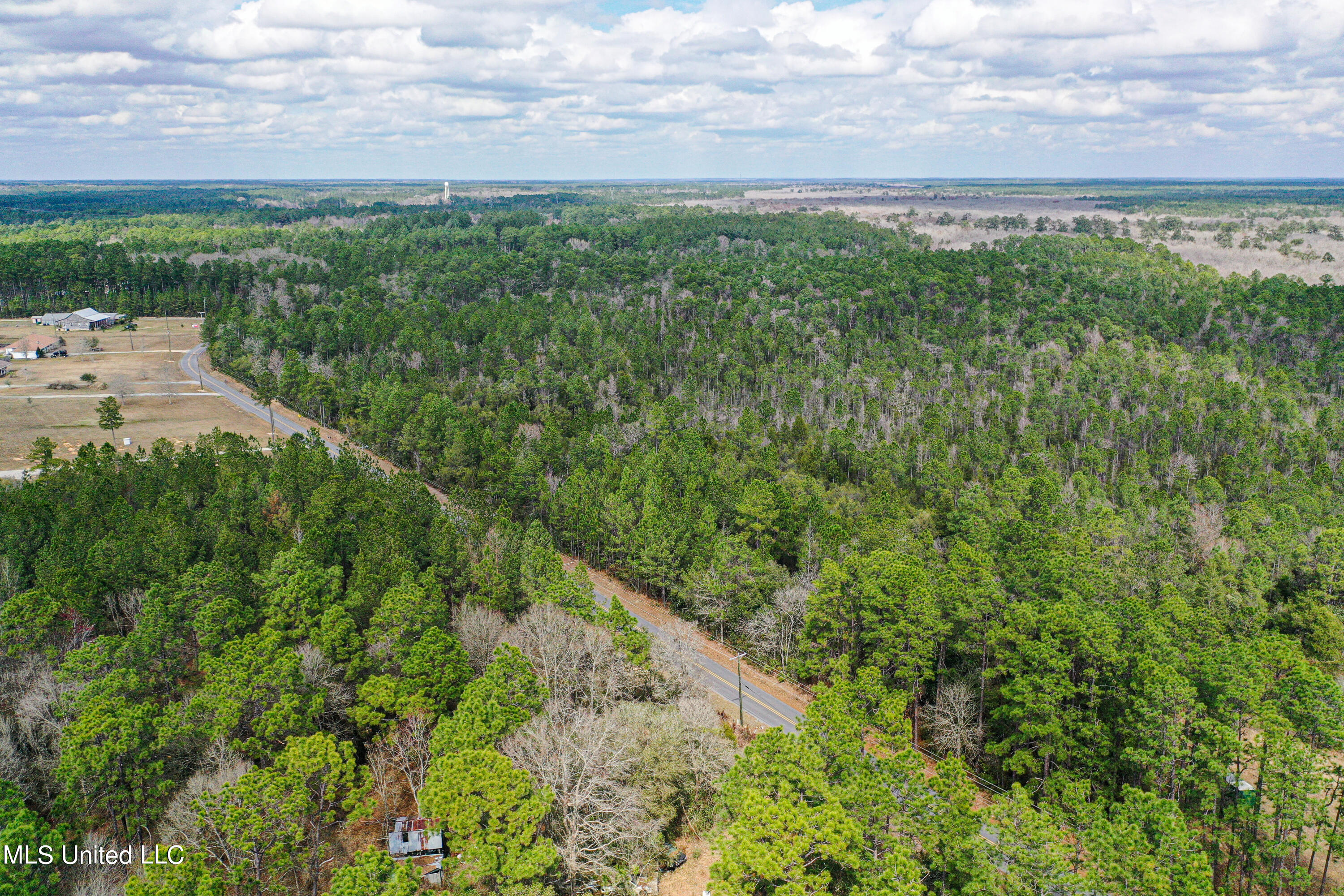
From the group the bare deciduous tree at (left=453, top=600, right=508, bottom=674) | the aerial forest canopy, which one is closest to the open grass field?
the aerial forest canopy

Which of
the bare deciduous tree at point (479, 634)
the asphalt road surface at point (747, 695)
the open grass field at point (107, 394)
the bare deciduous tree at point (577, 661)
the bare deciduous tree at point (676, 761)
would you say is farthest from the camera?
the open grass field at point (107, 394)

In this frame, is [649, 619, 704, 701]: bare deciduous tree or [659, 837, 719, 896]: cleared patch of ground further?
[649, 619, 704, 701]: bare deciduous tree

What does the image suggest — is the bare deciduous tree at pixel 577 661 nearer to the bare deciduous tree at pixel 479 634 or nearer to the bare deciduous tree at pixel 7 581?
the bare deciduous tree at pixel 479 634

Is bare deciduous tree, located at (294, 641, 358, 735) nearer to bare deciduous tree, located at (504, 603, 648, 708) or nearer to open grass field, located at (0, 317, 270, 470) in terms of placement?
bare deciduous tree, located at (504, 603, 648, 708)

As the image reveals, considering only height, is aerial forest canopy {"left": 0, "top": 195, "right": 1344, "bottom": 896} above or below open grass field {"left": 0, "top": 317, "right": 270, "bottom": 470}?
below

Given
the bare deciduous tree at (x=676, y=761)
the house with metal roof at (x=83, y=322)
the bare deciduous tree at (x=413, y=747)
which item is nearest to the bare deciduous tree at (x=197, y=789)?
the bare deciduous tree at (x=413, y=747)

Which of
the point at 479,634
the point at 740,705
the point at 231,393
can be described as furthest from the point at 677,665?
the point at 231,393
